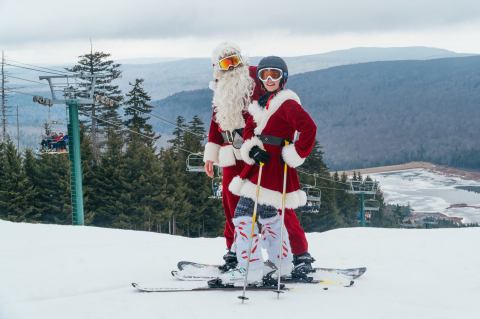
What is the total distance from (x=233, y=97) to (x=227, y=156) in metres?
0.56

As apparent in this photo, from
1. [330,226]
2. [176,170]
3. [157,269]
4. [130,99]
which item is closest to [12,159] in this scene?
[176,170]

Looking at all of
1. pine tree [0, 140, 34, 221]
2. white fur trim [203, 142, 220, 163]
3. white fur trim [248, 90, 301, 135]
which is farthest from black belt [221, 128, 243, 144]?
pine tree [0, 140, 34, 221]

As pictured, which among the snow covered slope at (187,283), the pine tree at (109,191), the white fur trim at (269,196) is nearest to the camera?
the snow covered slope at (187,283)

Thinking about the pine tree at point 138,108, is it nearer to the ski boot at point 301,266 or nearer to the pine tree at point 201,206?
the pine tree at point 201,206

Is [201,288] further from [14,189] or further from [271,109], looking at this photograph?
[14,189]

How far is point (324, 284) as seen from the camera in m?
5.97

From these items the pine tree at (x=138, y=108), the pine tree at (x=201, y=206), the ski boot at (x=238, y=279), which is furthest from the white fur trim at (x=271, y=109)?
the pine tree at (x=138, y=108)

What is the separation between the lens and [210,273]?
6414 mm

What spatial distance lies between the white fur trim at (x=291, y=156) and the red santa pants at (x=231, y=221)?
549mm

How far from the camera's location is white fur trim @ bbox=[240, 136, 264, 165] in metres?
5.82

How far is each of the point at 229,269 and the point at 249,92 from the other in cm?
164

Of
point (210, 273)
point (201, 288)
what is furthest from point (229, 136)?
point (201, 288)

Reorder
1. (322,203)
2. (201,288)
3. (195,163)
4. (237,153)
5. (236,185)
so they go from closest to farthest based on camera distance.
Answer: (201,288) < (236,185) < (237,153) < (195,163) < (322,203)

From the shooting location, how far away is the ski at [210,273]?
6262 mm
